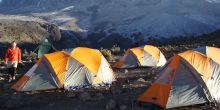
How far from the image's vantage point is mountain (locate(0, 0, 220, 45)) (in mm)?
107938

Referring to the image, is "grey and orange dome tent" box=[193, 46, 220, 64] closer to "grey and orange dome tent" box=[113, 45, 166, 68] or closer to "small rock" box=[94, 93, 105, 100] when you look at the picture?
"small rock" box=[94, 93, 105, 100]

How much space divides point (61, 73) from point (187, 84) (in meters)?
5.69

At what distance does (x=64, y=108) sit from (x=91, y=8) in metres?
152

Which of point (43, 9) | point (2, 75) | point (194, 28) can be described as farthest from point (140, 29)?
point (2, 75)

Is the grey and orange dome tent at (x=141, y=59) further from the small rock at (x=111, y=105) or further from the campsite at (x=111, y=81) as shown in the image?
the small rock at (x=111, y=105)

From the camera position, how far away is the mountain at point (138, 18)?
354 feet

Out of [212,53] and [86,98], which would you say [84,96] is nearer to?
[86,98]

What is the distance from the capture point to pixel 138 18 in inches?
4956

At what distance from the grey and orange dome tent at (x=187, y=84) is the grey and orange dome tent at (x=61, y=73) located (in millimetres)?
3932

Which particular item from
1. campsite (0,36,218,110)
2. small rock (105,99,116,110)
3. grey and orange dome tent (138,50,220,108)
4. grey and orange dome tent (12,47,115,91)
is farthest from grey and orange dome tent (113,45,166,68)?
small rock (105,99,116,110)

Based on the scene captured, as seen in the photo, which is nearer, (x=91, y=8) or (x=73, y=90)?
(x=73, y=90)

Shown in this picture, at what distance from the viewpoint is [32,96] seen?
16.8 metres

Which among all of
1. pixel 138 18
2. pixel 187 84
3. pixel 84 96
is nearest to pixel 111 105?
pixel 84 96

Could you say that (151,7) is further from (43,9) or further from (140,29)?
(43,9)
